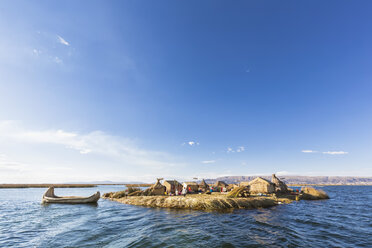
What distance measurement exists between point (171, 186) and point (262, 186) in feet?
72.9

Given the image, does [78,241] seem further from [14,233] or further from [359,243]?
[359,243]

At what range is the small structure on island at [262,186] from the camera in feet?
128

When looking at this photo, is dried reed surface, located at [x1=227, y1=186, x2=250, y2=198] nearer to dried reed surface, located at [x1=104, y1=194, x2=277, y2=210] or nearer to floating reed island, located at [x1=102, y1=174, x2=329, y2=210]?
floating reed island, located at [x1=102, y1=174, x2=329, y2=210]

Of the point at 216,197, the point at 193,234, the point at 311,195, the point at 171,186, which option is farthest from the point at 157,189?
the point at 311,195

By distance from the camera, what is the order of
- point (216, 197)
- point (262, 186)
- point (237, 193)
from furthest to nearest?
point (262, 186)
point (237, 193)
point (216, 197)

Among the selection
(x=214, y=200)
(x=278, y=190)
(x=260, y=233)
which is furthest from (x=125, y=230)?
(x=278, y=190)

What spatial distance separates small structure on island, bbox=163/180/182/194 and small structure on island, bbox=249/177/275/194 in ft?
61.6

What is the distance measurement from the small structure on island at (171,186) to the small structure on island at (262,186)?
18786 mm

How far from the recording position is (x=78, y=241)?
11.8m

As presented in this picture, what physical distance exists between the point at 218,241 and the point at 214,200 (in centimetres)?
1297

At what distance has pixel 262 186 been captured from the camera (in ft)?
130

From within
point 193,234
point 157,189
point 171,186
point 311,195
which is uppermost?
point 171,186

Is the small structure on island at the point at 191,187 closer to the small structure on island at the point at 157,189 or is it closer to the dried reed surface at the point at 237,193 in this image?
the small structure on island at the point at 157,189

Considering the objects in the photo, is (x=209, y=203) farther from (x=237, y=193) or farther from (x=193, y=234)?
(x=193, y=234)
